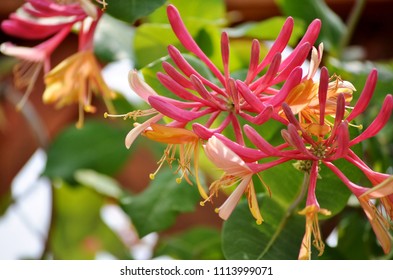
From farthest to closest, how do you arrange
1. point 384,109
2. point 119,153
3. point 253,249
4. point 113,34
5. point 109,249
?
point 109,249 → point 119,153 → point 113,34 → point 253,249 → point 384,109

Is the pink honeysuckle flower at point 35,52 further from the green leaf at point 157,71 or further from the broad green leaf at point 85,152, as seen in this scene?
the broad green leaf at point 85,152

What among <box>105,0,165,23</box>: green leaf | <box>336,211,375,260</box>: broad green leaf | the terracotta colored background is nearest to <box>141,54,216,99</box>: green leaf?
<box>105,0,165,23</box>: green leaf

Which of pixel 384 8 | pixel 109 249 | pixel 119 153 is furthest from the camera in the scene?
pixel 384 8

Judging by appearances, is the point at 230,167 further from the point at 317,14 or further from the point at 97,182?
the point at 97,182

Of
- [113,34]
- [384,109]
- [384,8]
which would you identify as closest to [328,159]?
[384,109]

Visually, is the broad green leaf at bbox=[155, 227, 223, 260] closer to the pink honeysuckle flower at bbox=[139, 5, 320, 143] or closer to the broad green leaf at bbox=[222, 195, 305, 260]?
the broad green leaf at bbox=[222, 195, 305, 260]

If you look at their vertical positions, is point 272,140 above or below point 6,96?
above

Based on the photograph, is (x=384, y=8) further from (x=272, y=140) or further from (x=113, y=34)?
(x=272, y=140)

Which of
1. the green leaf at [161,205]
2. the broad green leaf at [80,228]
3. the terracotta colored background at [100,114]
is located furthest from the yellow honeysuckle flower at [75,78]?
the terracotta colored background at [100,114]
